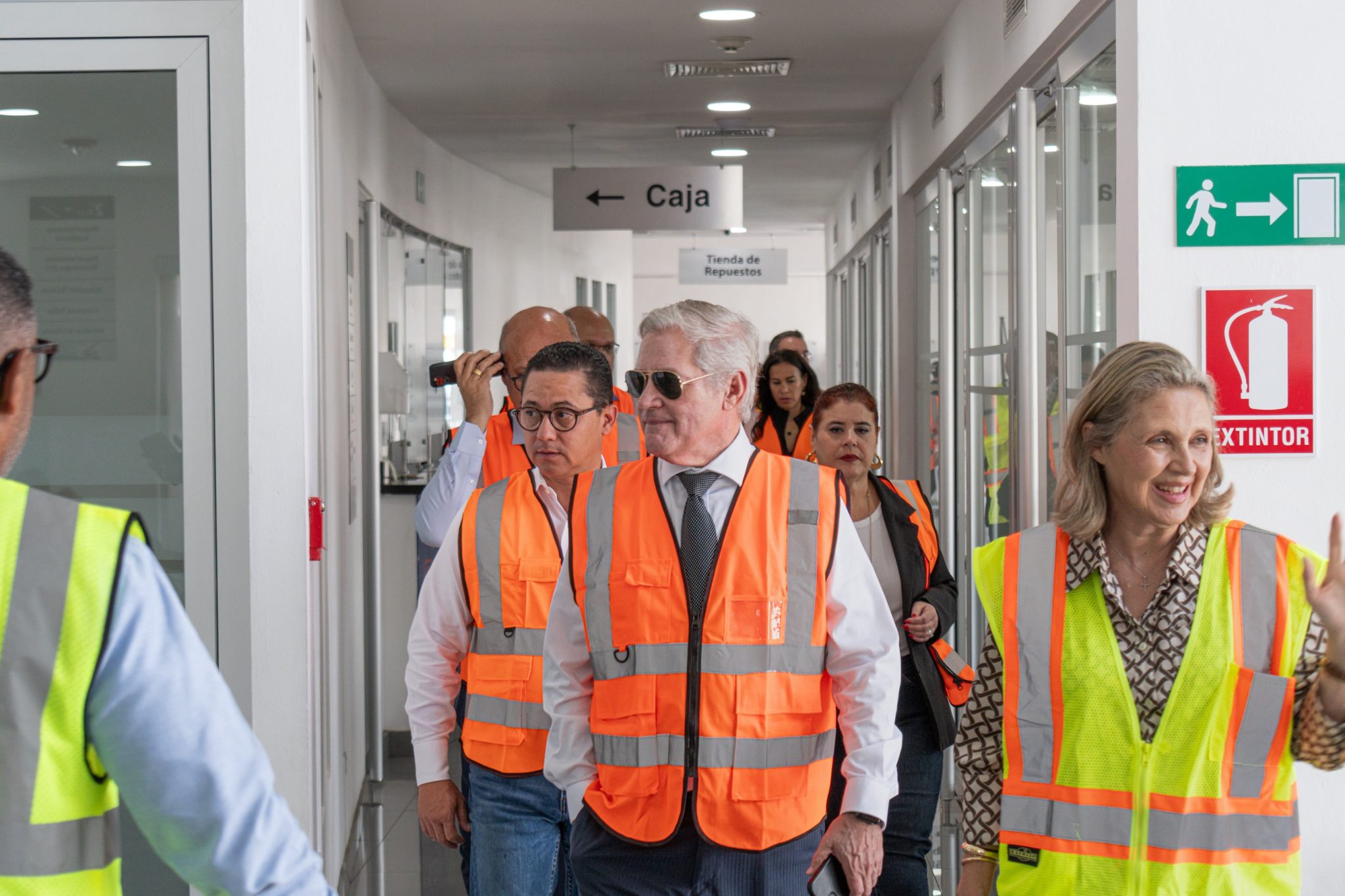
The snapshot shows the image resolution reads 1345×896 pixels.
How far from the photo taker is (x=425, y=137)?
9516 millimetres

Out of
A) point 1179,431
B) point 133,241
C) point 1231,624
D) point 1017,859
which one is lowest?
point 1017,859

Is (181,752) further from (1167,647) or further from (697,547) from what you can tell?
(1167,647)

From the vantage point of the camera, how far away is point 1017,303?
15.7 feet

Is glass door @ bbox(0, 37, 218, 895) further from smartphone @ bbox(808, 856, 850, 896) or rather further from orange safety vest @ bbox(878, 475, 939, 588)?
smartphone @ bbox(808, 856, 850, 896)

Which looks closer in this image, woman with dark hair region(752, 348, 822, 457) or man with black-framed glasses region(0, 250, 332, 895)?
man with black-framed glasses region(0, 250, 332, 895)

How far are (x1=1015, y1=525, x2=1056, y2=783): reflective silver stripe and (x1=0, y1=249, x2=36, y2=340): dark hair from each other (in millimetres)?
1498

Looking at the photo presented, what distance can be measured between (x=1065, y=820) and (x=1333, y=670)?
445mm

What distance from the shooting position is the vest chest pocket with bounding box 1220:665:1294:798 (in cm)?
204

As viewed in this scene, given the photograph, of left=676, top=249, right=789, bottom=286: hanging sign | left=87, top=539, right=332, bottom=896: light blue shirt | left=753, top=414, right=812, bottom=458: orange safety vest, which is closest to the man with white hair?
left=87, top=539, right=332, bottom=896: light blue shirt

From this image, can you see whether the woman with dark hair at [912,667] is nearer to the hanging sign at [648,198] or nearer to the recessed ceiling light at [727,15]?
the recessed ceiling light at [727,15]

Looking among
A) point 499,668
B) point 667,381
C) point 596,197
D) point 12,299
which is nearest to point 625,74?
point 596,197

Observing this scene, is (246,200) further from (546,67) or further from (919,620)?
(546,67)

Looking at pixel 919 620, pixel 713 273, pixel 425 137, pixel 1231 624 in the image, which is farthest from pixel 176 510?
pixel 713 273

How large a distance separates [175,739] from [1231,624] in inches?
60.2
